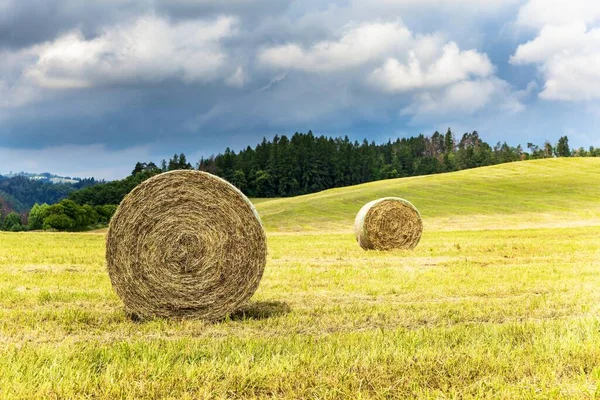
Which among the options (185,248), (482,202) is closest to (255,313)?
(185,248)

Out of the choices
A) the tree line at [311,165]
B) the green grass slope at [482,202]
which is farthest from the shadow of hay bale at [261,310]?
the tree line at [311,165]

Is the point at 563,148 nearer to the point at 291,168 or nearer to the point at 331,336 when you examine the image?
the point at 291,168

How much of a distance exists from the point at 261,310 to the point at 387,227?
12.5 metres

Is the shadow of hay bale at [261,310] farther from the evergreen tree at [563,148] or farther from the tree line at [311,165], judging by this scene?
the evergreen tree at [563,148]

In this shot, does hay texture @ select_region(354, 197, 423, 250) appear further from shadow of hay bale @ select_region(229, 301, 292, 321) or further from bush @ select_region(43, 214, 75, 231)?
bush @ select_region(43, 214, 75, 231)

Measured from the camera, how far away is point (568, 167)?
78.8m

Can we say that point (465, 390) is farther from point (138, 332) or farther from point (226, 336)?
point (138, 332)

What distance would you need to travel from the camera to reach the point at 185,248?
29.0ft

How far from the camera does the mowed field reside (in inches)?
200

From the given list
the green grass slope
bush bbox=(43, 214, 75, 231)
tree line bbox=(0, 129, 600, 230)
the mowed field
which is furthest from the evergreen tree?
the mowed field

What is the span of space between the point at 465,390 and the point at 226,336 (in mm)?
3194

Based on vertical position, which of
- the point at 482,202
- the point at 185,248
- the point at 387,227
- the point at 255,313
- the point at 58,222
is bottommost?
the point at 482,202

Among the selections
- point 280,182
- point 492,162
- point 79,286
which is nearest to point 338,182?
point 280,182

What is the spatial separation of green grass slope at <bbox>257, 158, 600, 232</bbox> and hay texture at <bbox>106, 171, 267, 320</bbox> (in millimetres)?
32162
